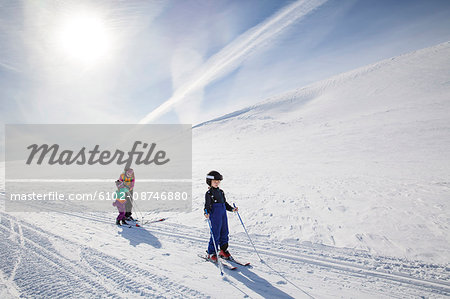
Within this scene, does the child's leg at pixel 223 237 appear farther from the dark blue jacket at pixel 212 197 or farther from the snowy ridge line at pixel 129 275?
the snowy ridge line at pixel 129 275

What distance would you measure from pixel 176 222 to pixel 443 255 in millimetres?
7127

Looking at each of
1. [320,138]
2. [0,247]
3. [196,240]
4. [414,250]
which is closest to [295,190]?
[414,250]

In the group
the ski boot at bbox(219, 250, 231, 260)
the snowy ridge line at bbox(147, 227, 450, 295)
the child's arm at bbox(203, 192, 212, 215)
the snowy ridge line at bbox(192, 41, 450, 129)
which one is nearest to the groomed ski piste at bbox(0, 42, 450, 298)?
the snowy ridge line at bbox(147, 227, 450, 295)

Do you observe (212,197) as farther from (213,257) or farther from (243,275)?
(243,275)

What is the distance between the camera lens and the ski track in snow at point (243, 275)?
11.5ft

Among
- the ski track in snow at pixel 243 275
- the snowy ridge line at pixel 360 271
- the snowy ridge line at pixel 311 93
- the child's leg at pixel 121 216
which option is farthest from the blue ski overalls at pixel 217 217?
the snowy ridge line at pixel 311 93

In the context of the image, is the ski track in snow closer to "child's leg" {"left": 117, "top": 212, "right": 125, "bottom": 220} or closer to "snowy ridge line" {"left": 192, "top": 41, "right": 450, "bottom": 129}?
"child's leg" {"left": 117, "top": 212, "right": 125, "bottom": 220}

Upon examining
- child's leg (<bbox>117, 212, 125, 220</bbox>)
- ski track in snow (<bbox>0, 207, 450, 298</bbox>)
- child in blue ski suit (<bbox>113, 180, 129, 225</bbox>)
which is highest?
child in blue ski suit (<bbox>113, 180, 129, 225</bbox>)

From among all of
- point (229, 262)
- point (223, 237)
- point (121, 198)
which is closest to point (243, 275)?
point (229, 262)

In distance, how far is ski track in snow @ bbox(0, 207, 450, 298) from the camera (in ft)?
11.5

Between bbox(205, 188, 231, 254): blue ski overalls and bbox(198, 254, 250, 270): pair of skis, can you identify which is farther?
bbox(205, 188, 231, 254): blue ski overalls

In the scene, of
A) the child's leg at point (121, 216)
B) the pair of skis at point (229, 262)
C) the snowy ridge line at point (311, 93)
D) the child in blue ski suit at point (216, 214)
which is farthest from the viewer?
the snowy ridge line at point (311, 93)

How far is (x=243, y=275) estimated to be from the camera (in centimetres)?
400

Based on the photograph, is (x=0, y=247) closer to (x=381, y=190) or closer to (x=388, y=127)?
(x=381, y=190)
